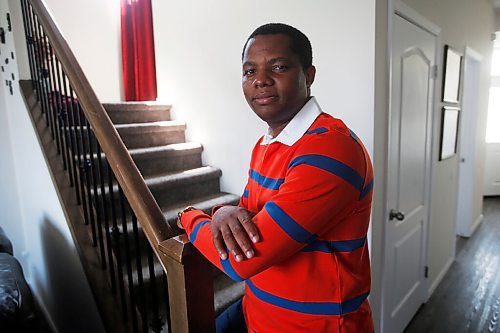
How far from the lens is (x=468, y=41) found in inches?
130

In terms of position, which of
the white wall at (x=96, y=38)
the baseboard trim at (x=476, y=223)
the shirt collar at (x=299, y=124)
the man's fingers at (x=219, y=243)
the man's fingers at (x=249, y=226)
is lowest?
the baseboard trim at (x=476, y=223)

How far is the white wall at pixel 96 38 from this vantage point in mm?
3578

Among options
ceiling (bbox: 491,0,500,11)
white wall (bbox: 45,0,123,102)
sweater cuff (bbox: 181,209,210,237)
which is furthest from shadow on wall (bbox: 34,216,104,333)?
ceiling (bbox: 491,0,500,11)

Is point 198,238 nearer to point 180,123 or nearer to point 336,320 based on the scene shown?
point 336,320

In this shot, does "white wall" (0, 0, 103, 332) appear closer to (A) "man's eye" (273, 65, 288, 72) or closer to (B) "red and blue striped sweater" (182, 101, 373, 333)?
(B) "red and blue striped sweater" (182, 101, 373, 333)

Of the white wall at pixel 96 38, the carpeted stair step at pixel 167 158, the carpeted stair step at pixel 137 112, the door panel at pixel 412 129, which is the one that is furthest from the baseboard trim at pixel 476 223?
the white wall at pixel 96 38

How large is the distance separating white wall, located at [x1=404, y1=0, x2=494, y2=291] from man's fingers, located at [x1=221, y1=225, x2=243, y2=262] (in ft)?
6.49

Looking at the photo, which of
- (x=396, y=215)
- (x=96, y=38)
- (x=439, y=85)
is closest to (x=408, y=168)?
(x=396, y=215)

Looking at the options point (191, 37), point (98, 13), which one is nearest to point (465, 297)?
point (191, 37)

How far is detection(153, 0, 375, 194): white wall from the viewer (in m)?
1.75

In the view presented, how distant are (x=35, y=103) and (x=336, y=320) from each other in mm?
2315

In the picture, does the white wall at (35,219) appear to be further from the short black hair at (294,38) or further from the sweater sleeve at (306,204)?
the short black hair at (294,38)

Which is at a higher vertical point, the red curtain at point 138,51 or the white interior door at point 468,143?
the red curtain at point 138,51

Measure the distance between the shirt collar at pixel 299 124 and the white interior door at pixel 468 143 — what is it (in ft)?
11.8
